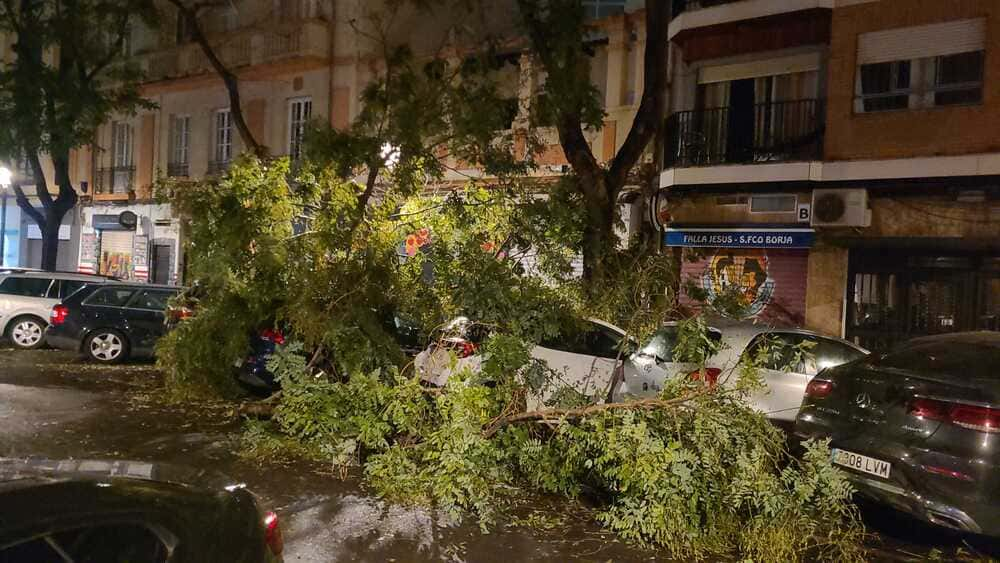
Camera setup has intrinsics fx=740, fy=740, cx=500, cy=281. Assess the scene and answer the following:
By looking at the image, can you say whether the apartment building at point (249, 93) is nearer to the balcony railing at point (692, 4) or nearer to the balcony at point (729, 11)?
the balcony railing at point (692, 4)

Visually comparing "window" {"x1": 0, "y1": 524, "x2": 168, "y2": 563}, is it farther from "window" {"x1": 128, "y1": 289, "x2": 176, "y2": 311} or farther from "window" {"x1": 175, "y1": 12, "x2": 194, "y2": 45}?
"window" {"x1": 175, "y1": 12, "x2": 194, "y2": 45}

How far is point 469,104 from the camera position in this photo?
33.1 ft

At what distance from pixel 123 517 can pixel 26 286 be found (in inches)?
526

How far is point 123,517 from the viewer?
244cm

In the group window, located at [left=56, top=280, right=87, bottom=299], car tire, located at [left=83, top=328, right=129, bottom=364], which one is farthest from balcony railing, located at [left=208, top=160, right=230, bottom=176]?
car tire, located at [left=83, top=328, right=129, bottom=364]

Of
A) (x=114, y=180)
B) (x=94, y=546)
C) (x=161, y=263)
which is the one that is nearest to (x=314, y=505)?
(x=94, y=546)

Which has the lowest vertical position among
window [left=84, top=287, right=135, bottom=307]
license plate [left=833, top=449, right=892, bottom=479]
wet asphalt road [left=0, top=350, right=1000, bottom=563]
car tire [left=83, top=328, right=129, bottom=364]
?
wet asphalt road [left=0, top=350, right=1000, bottom=563]

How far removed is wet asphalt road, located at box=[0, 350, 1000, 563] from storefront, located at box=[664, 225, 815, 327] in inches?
324

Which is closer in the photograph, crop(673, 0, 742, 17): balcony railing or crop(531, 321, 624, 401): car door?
crop(531, 321, 624, 401): car door

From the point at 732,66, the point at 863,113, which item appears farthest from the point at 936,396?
the point at 732,66

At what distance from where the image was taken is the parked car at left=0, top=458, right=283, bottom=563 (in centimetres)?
222

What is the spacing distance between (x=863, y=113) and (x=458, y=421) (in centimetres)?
1112

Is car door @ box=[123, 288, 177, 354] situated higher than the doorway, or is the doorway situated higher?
Answer: the doorway

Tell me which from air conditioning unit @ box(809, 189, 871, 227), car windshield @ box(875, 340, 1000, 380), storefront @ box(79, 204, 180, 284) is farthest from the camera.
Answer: storefront @ box(79, 204, 180, 284)
